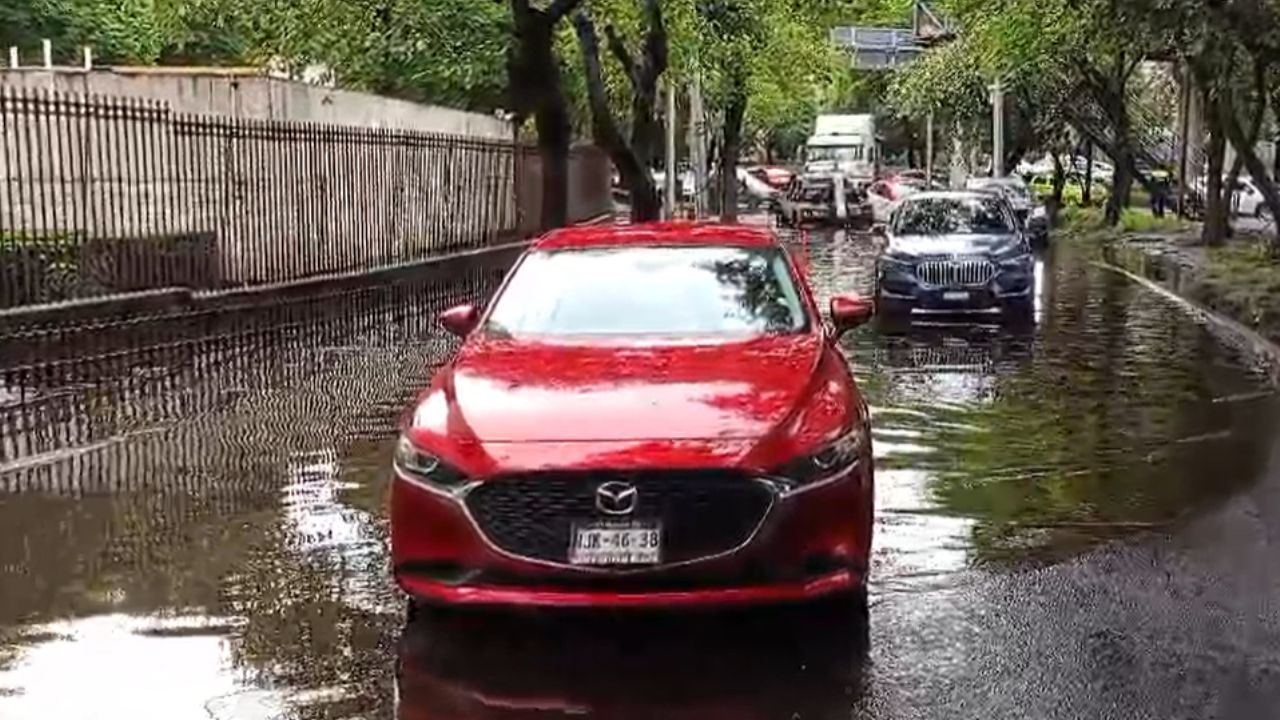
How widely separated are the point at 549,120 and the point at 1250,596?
19404mm

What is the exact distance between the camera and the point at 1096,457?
10.6 metres

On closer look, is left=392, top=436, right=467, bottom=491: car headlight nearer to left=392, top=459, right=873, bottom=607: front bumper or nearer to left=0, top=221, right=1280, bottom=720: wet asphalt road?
left=392, top=459, right=873, bottom=607: front bumper

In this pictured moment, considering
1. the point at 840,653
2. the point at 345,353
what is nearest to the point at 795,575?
the point at 840,653

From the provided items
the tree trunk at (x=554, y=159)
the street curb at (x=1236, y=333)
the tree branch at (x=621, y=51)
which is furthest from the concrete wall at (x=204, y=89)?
the street curb at (x=1236, y=333)

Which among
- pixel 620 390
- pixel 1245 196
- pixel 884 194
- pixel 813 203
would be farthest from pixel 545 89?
pixel 1245 196

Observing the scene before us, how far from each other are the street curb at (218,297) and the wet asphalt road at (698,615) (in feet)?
7.77

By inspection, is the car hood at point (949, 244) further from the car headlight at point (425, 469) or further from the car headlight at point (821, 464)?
the car headlight at point (425, 469)

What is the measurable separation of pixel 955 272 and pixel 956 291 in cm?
22

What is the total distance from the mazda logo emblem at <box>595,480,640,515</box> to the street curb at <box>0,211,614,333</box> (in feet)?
30.2

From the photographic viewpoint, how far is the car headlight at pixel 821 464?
20.0 feet

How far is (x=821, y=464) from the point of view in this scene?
6.23 m

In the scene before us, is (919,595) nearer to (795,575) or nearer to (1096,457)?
(795,575)

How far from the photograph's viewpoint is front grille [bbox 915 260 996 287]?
1859cm

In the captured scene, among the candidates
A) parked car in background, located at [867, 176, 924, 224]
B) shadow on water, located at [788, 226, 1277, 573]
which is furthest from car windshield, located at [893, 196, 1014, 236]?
parked car in background, located at [867, 176, 924, 224]
